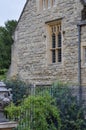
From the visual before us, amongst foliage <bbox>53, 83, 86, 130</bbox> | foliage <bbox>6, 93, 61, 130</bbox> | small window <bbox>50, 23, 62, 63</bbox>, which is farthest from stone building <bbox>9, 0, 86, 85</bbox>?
foliage <bbox>6, 93, 61, 130</bbox>

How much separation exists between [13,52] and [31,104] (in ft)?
37.2

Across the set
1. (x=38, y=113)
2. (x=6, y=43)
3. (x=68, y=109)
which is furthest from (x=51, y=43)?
(x=6, y=43)

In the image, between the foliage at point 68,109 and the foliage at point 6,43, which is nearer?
the foliage at point 68,109

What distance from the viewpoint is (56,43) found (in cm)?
1816

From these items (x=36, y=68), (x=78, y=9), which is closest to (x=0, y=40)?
(x=36, y=68)

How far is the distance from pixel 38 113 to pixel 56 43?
7.82 m

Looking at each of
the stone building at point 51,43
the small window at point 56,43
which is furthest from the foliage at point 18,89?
the small window at point 56,43

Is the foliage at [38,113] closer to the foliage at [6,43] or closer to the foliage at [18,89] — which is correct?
the foliage at [18,89]

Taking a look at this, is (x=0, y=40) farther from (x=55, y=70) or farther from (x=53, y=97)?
(x=53, y=97)

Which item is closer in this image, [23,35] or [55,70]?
[55,70]

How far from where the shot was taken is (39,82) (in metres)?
18.8

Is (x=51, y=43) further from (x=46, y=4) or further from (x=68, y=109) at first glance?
(x=68, y=109)

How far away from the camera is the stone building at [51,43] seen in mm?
16562

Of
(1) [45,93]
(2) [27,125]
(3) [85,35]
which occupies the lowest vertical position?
(2) [27,125]
